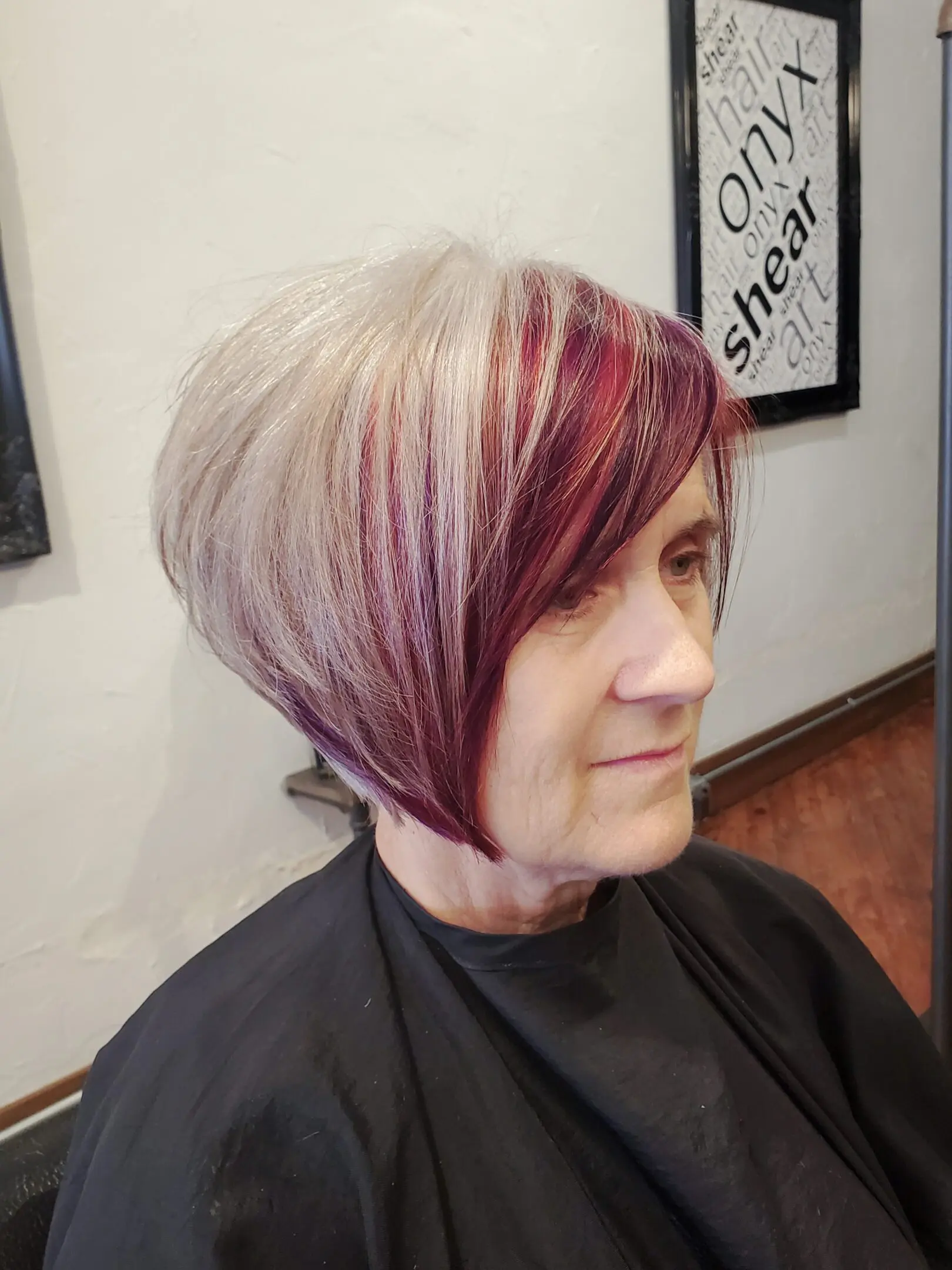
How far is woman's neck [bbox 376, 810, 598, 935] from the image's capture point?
23.0 inches

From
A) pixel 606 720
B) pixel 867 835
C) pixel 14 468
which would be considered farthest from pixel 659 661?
pixel 867 835

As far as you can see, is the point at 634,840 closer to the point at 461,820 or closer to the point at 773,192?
the point at 461,820

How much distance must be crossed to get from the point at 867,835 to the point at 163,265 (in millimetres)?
1504

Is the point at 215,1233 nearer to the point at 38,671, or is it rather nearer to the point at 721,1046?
the point at 721,1046

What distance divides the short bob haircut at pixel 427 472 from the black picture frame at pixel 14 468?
36 centimetres

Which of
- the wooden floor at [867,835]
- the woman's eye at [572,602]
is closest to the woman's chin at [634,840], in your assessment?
the woman's eye at [572,602]

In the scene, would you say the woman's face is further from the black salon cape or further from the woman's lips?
the black salon cape

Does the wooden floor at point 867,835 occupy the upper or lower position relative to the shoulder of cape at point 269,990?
lower

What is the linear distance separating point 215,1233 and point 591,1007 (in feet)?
0.87

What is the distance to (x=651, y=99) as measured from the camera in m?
1.36

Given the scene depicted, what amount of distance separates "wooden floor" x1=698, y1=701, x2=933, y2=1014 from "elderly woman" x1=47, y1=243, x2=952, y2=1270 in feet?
2.67

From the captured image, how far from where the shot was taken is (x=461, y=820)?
522mm

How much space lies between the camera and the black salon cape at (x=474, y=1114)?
0.48 m

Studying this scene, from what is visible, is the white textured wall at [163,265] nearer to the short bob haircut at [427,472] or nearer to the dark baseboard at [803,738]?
the short bob haircut at [427,472]
